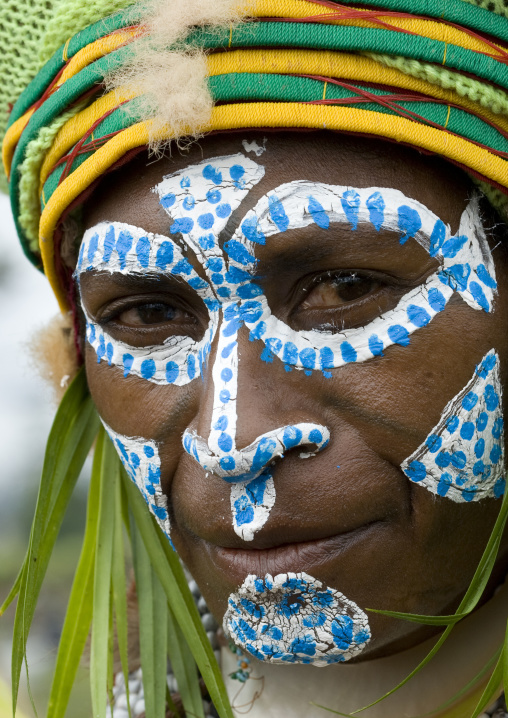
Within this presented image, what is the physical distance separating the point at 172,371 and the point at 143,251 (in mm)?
271

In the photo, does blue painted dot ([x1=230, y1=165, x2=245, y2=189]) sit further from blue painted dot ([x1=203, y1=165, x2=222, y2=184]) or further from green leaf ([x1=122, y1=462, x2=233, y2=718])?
green leaf ([x1=122, y1=462, x2=233, y2=718])

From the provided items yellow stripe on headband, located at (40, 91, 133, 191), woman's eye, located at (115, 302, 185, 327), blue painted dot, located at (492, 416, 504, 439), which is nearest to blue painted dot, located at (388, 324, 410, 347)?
blue painted dot, located at (492, 416, 504, 439)

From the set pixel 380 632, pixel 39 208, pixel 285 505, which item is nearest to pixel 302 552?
pixel 285 505

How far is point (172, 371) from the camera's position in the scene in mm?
1862

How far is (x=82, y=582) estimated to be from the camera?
222 centimetres

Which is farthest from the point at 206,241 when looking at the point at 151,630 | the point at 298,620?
the point at 151,630

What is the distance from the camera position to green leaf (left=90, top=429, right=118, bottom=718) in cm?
202

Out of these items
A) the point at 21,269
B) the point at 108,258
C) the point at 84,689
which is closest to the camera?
the point at 108,258

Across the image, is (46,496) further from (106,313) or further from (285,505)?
(285,505)

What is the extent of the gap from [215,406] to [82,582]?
32.3 inches

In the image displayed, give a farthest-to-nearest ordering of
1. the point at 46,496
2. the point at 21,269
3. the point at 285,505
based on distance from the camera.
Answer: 1. the point at 21,269
2. the point at 46,496
3. the point at 285,505

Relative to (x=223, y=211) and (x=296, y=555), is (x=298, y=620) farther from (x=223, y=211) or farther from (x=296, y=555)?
(x=223, y=211)

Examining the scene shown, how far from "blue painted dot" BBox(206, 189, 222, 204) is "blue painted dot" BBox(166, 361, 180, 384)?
1.21 feet

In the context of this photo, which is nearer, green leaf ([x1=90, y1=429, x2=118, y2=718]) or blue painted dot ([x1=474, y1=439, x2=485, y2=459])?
blue painted dot ([x1=474, y1=439, x2=485, y2=459])
